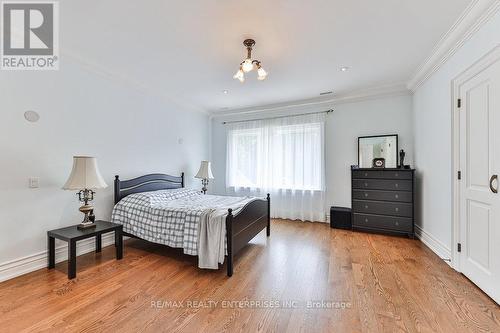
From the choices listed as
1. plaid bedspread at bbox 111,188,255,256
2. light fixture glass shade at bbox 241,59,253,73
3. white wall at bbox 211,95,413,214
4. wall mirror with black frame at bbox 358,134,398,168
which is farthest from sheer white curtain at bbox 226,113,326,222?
light fixture glass shade at bbox 241,59,253,73

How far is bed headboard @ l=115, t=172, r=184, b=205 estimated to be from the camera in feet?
11.4

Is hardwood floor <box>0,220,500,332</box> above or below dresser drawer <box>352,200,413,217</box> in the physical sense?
below

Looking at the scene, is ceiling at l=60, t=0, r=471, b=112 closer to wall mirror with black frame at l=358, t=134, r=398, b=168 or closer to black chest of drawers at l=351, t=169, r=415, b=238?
wall mirror with black frame at l=358, t=134, r=398, b=168

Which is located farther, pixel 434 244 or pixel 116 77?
pixel 116 77

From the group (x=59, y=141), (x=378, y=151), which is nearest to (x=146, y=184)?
(x=59, y=141)

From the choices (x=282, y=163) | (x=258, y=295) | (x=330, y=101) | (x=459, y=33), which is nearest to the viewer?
(x=258, y=295)

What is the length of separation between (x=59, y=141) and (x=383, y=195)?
492 cm

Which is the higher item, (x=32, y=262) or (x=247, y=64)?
(x=247, y=64)

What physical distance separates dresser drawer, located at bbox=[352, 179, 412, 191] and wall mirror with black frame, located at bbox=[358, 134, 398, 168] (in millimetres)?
384

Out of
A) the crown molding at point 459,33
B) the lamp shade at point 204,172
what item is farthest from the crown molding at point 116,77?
the crown molding at point 459,33

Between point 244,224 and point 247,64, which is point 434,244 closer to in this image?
point 244,224

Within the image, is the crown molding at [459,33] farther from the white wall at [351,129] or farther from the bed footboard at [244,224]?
the bed footboard at [244,224]

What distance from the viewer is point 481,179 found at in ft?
7.18

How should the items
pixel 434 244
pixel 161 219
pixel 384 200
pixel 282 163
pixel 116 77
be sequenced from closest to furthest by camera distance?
pixel 161 219 < pixel 434 244 < pixel 116 77 < pixel 384 200 < pixel 282 163
